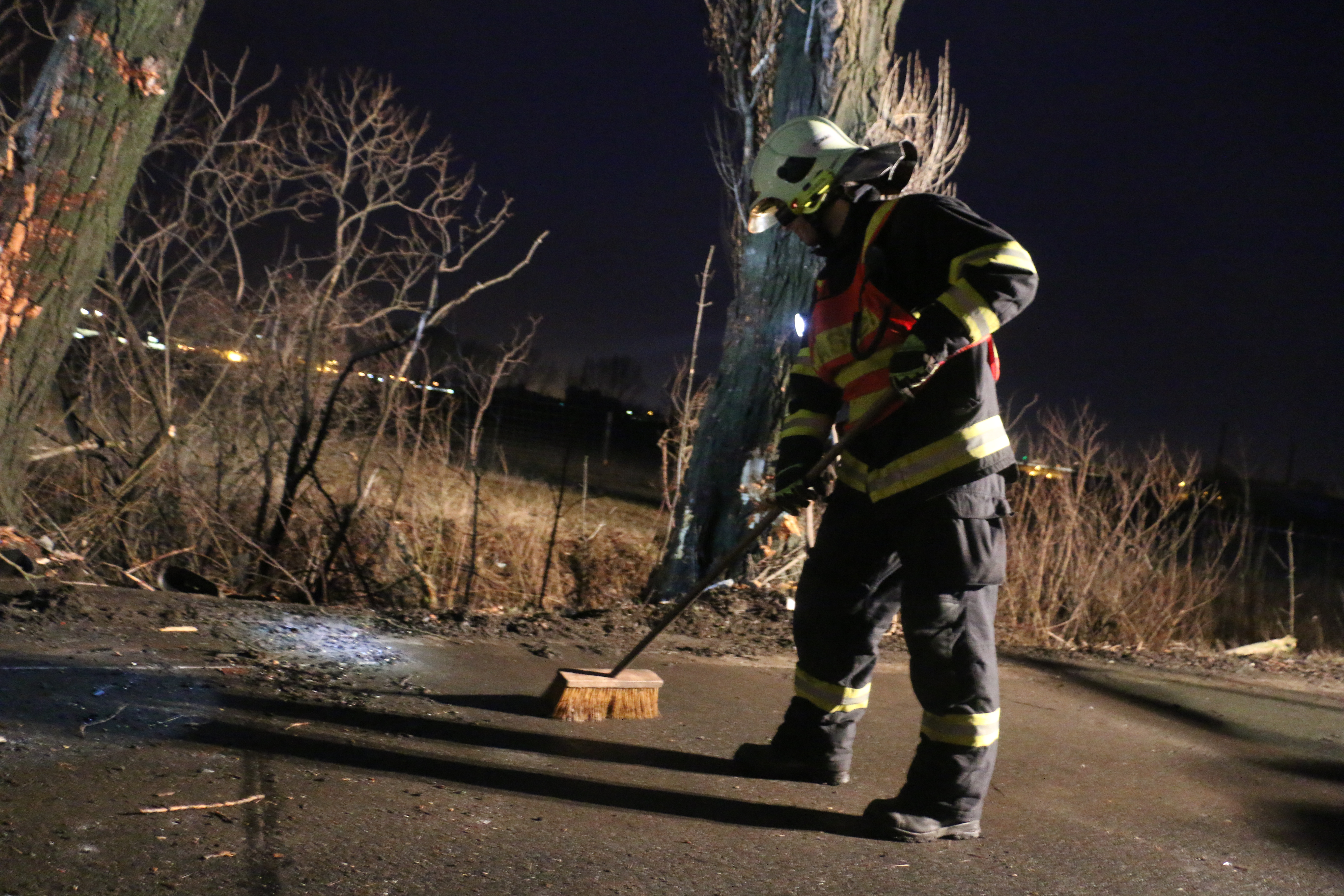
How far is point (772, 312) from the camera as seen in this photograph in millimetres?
6934

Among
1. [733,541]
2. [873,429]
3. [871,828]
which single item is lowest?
[871,828]

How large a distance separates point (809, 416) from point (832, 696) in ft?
3.09

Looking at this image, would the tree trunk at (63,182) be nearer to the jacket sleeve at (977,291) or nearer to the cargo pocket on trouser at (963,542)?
the jacket sleeve at (977,291)

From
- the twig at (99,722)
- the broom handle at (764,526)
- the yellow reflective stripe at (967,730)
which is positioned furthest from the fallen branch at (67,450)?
the yellow reflective stripe at (967,730)

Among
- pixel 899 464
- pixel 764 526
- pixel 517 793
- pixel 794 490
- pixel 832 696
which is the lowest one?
pixel 517 793

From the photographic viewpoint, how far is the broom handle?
300 cm

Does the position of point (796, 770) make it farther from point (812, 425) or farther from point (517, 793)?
point (812, 425)

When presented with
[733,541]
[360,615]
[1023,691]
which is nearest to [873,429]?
[1023,691]

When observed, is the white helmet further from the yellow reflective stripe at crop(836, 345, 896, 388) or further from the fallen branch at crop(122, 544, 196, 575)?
the fallen branch at crop(122, 544, 196, 575)

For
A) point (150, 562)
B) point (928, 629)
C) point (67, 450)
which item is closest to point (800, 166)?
point (928, 629)

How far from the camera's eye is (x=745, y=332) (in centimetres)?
701

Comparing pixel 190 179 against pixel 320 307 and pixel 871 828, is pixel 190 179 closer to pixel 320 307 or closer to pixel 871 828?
pixel 320 307

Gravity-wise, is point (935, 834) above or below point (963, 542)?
below

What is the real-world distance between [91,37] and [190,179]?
266 centimetres
